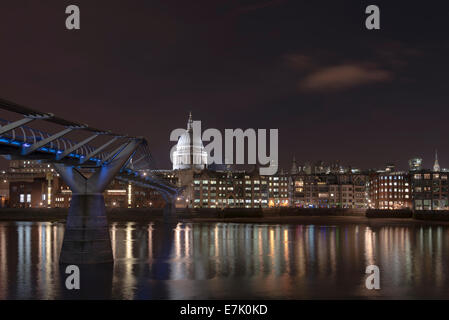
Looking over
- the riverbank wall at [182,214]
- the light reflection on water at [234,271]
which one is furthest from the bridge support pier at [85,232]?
the riverbank wall at [182,214]

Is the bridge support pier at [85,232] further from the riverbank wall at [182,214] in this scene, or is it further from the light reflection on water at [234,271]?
the riverbank wall at [182,214]

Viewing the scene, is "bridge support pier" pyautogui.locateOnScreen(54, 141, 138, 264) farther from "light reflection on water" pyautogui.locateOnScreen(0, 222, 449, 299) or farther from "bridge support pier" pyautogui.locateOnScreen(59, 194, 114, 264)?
"light reflection on water" pyautogui.locateOnScreen(0, 222, 449, 299)

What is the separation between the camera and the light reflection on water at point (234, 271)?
36406 mm

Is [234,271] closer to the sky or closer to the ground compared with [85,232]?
closer to the ground

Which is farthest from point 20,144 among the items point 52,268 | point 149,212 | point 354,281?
point 149,212

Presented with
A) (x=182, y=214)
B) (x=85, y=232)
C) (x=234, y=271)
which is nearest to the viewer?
(x=85, y=232)

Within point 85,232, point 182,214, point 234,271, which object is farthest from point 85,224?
point 182,214

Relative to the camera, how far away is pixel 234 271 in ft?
154

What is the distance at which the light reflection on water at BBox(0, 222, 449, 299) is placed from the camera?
36406 millimetres

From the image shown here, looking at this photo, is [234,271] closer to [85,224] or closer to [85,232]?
[85,232]

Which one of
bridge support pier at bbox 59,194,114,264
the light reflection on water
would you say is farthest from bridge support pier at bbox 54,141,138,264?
the light reflection on water

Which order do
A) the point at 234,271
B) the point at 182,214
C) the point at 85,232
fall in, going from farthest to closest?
the point at 182,214, the point at 234,271, the point at 85,232

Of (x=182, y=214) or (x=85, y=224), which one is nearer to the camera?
(x=85, y=224)
